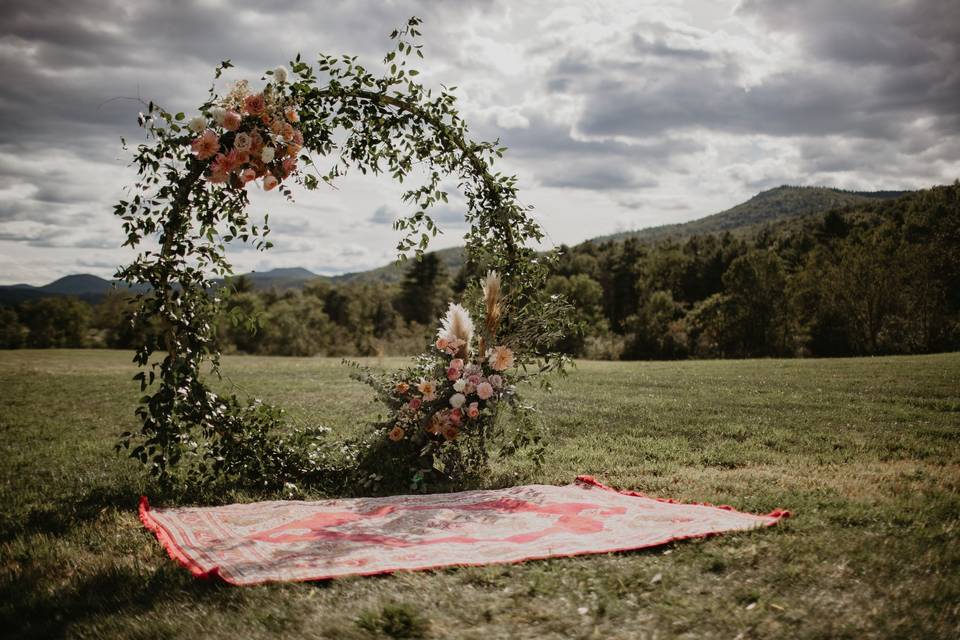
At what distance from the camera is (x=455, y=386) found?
20.1 ft

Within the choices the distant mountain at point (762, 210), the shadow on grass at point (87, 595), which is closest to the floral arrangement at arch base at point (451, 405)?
the shadow on grass at point (87, 595)

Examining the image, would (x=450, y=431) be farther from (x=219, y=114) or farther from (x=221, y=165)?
(x=219, y=114)

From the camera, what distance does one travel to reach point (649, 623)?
3125 mm

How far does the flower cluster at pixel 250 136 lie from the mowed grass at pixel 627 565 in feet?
10.3

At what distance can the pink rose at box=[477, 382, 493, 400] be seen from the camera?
6.15 metres

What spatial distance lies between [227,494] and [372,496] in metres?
1.35

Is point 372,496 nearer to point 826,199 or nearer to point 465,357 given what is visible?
point 465,357

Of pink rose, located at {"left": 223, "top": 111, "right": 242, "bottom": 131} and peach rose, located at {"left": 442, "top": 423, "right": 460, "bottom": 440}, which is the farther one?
peach rose, located at {"left": 442, "top": 423, "right": 460, "bottom": 440}

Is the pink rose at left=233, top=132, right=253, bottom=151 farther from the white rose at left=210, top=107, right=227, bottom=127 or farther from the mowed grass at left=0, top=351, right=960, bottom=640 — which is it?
the mowed grass at left=0, top=351, right=960, bottom=640

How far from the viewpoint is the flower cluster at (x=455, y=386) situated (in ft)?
20.3

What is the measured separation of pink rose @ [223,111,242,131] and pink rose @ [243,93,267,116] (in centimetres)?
19

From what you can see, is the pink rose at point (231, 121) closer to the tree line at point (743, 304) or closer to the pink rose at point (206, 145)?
the pink rose at point (206, 145)

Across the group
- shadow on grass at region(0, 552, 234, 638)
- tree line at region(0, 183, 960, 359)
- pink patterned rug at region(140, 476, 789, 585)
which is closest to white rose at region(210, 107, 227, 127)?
pink patterned rug at region(140, 476, 789, 585)

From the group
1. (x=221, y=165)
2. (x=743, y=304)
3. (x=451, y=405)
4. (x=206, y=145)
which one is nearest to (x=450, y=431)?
(x=451, y=405)
